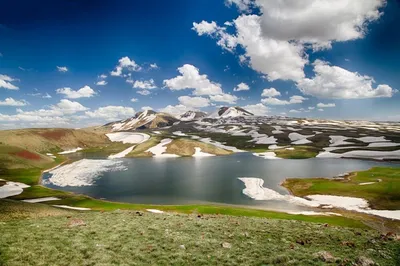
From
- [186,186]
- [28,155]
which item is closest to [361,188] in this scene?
[186,186]

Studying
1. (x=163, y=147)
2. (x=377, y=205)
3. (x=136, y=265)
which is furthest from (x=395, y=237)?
(x=163, y=147)

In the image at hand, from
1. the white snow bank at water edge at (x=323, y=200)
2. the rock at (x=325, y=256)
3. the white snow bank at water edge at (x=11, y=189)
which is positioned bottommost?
the white snow bank at water edge at (x=11, y=189)

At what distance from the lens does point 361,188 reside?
72188 millimetres

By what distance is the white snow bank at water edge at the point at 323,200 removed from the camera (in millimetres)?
52612

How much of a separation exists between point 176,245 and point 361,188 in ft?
229

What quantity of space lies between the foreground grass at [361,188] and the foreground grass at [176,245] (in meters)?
44.0

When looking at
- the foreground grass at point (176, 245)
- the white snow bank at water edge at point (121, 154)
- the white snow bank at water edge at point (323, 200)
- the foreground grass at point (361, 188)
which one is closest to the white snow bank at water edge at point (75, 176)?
the white snow bank at water edge at point (121, 154)

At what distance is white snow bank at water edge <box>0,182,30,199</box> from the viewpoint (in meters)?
71.7

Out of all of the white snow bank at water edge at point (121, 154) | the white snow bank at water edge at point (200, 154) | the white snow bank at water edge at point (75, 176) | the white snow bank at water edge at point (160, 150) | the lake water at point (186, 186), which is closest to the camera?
the lake water at point (186, 186)

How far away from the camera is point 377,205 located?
57281 mm

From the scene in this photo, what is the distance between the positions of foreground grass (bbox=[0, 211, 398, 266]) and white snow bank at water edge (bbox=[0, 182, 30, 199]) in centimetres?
5987

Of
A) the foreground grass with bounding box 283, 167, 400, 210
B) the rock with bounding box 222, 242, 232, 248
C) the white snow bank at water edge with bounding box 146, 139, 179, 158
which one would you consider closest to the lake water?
the foreground grass with bounding box 283, 167, 400, 210

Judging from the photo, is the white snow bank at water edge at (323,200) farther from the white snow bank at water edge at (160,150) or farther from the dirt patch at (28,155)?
the dirt patch at (28,155)

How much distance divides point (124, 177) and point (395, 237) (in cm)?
9092
